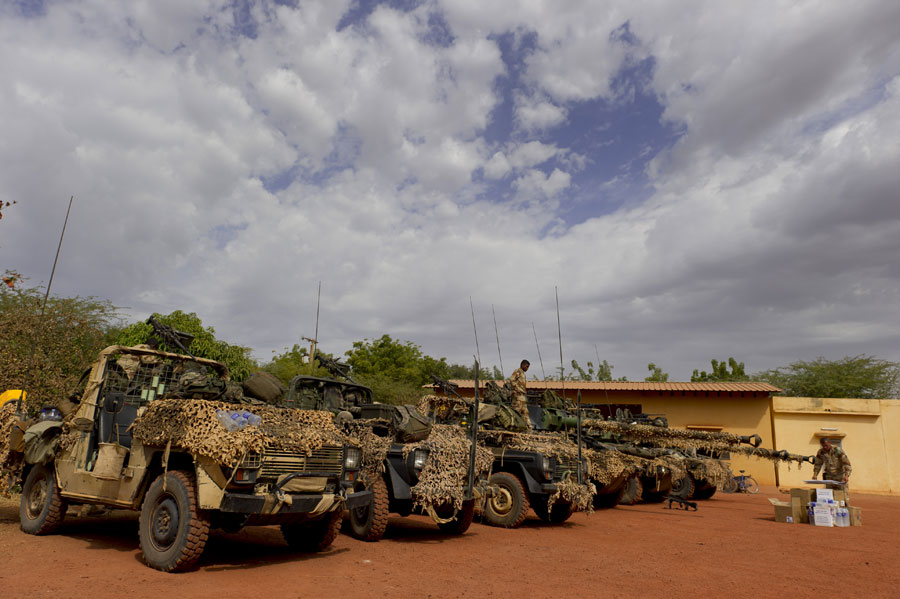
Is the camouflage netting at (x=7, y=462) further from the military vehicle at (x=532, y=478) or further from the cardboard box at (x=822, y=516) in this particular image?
the cardboard box at (x=822, y=516)

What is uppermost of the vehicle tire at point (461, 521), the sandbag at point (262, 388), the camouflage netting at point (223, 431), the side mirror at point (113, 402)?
the sandbag at point (262, 388)

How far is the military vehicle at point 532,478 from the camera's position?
32.1 feet

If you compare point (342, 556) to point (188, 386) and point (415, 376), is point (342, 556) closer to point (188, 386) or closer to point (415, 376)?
point (188, 386)

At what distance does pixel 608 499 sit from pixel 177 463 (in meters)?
11.0

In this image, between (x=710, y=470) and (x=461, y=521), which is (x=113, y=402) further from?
(x=710, y=470)

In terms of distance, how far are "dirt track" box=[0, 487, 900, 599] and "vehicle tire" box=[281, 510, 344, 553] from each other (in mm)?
179

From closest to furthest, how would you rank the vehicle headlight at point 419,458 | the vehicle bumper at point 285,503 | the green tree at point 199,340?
the vehicle bumper at point 285,503 → the vehicle headlight at point 419,458 → the green tree at point 199,340

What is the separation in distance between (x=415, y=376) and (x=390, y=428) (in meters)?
34.6

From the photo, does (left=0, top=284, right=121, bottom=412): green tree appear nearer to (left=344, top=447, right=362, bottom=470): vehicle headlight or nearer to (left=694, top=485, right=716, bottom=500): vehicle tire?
(left=344, top=447, right=362, bottom=470): vehicle headlight

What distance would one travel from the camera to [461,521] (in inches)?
348

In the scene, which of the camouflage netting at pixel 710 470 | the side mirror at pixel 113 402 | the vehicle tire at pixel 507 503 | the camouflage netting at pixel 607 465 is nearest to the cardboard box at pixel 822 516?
the camouflage netting at pixel 607 465

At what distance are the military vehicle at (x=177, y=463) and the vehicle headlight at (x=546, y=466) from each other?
367cm

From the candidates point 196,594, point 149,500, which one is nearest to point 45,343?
point 149,500

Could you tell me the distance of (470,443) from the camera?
883 cm
